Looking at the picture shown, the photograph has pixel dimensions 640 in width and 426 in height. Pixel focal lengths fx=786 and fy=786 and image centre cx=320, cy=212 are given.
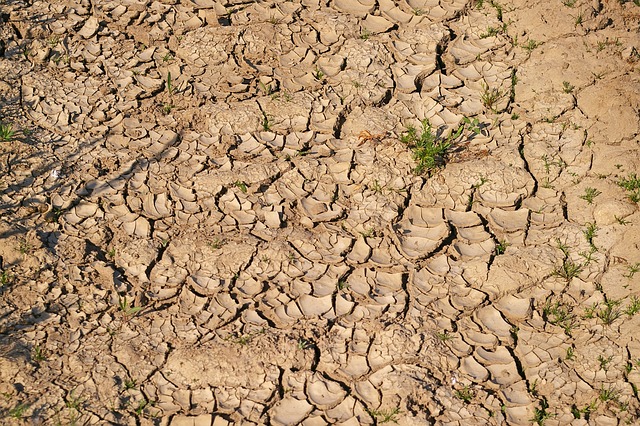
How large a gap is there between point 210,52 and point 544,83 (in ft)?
6.28

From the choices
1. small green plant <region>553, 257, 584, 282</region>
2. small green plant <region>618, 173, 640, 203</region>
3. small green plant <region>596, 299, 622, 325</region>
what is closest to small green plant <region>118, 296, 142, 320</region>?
small green plant <region>553, 257, 584, 282</region>

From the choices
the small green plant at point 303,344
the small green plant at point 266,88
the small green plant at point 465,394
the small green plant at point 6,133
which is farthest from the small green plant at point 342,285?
the small green plant at point 6,133

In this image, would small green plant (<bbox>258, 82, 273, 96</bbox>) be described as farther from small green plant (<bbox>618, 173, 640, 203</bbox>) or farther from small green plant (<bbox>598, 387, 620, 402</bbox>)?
small green plant (<bbox>598, 387, 620, 402</bbox>)

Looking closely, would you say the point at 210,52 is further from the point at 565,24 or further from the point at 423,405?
the point at 423,405

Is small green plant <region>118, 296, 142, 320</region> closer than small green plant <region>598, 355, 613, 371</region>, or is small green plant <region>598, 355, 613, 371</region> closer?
small green plant <region>598, 355, 613, 371</region>

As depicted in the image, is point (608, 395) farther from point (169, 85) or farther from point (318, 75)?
point (169, 85)

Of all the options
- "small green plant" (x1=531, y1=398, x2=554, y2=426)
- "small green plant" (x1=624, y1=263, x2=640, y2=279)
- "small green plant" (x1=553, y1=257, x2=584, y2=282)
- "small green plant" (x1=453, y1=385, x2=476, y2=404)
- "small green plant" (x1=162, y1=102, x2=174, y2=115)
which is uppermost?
"small green plant" (x1=624, y1=263, x2=640, y2=279)

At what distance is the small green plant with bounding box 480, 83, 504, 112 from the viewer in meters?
4.38

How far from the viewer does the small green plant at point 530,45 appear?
4.57m

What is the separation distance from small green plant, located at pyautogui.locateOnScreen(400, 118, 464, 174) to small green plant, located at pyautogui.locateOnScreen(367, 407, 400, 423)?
53.2 inches

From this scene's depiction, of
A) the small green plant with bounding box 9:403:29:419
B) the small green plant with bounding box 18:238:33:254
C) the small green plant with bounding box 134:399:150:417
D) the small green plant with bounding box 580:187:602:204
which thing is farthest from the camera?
the small green plant with bounding box 580:187:602:204

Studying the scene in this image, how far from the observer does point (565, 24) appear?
4.61 meters

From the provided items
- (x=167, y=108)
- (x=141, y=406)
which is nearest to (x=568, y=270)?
(x=141, y=406)

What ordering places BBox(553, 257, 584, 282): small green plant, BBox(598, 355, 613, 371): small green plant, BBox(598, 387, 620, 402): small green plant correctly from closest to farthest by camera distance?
BBox(598, 387, 620, 402): small green plant
BBox(598, 355, 613, 371): small green plant
BBox(553, 257, 584, 282): small green plant
